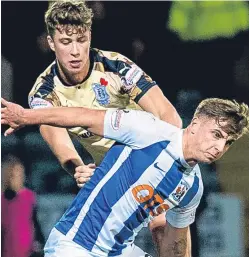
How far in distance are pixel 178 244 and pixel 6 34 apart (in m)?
2.58

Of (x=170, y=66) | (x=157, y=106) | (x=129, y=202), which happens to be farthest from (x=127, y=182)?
(x=170, y=66)

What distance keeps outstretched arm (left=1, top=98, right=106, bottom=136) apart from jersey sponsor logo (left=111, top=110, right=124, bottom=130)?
0.05 metres

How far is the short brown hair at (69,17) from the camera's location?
449cm

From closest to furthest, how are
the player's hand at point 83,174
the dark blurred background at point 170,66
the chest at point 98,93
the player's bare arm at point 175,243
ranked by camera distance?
the player's hand at point 83,174 < the player's bare arm at point 175,243 < the chest at point 98,93 < the dark blurred background at point 170,66

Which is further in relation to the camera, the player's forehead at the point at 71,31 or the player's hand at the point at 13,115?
the player's forehead at the point at 71,31

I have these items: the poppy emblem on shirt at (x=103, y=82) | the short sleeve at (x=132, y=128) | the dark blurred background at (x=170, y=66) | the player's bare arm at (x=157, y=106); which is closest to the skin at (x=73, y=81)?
the player's bare arm at (x=157, y=106)

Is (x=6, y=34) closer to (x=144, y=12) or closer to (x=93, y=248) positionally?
(x=144, y=12)

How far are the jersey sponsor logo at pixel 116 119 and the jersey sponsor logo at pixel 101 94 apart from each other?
44.2 inches

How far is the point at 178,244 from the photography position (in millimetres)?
3820

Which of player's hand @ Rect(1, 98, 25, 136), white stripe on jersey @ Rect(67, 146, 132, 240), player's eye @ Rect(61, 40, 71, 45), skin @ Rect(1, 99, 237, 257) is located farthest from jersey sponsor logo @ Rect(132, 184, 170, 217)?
player's eye @ Rect(61, 40, 71, 45)

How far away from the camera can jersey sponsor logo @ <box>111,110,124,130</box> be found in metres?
3.35

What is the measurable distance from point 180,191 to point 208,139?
0.32m

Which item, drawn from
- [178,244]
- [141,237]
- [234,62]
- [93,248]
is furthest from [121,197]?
[234,62]

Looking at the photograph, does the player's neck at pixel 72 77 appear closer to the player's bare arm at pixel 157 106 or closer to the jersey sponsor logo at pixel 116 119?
the player's bare arm at pixel 157 106
